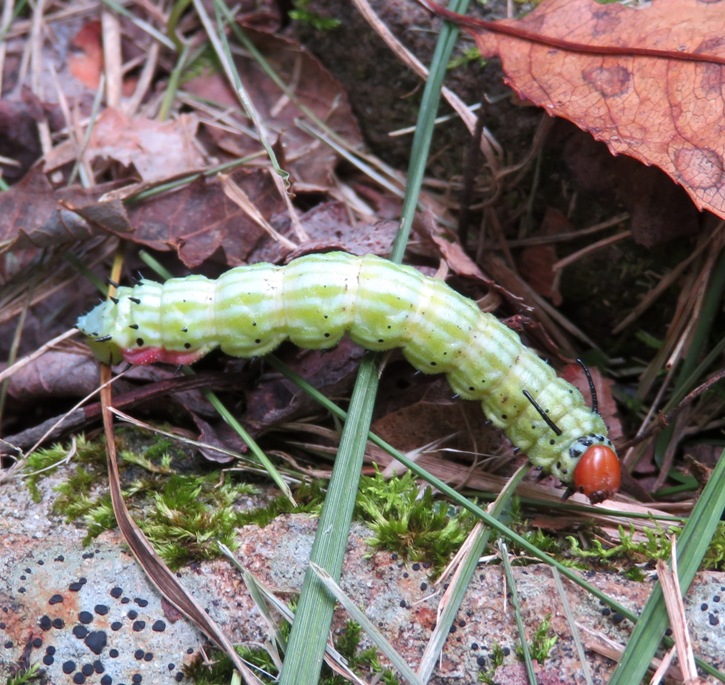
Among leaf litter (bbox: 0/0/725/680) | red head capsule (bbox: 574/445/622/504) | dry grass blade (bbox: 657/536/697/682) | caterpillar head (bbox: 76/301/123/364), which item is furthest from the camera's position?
caterpillar head (bbox: 76/301/123/364)

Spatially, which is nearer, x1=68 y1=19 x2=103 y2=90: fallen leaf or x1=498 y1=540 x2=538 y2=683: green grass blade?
x1=498 y1=540 x2=538 y2=683: green grass blade

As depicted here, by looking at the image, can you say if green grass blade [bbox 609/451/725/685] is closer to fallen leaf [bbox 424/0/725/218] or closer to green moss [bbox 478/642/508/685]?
green moss [bbox 478/642/508/685]

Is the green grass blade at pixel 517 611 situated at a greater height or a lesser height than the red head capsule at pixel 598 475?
lesser

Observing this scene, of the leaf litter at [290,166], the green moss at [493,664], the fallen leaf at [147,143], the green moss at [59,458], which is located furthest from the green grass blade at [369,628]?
the fallen leaf at [147,143]

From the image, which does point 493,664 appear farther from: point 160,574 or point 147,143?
point 147,143

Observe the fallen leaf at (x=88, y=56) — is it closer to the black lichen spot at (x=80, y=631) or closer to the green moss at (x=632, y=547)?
the black lichen spot at (x=80, y=631)

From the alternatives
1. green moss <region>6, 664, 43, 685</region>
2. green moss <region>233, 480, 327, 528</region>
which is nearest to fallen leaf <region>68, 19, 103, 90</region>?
green moss <region>233, 480, 327, 528</region>

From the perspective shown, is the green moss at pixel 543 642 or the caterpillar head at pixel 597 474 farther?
the caterpillar head at pixel 597 474
